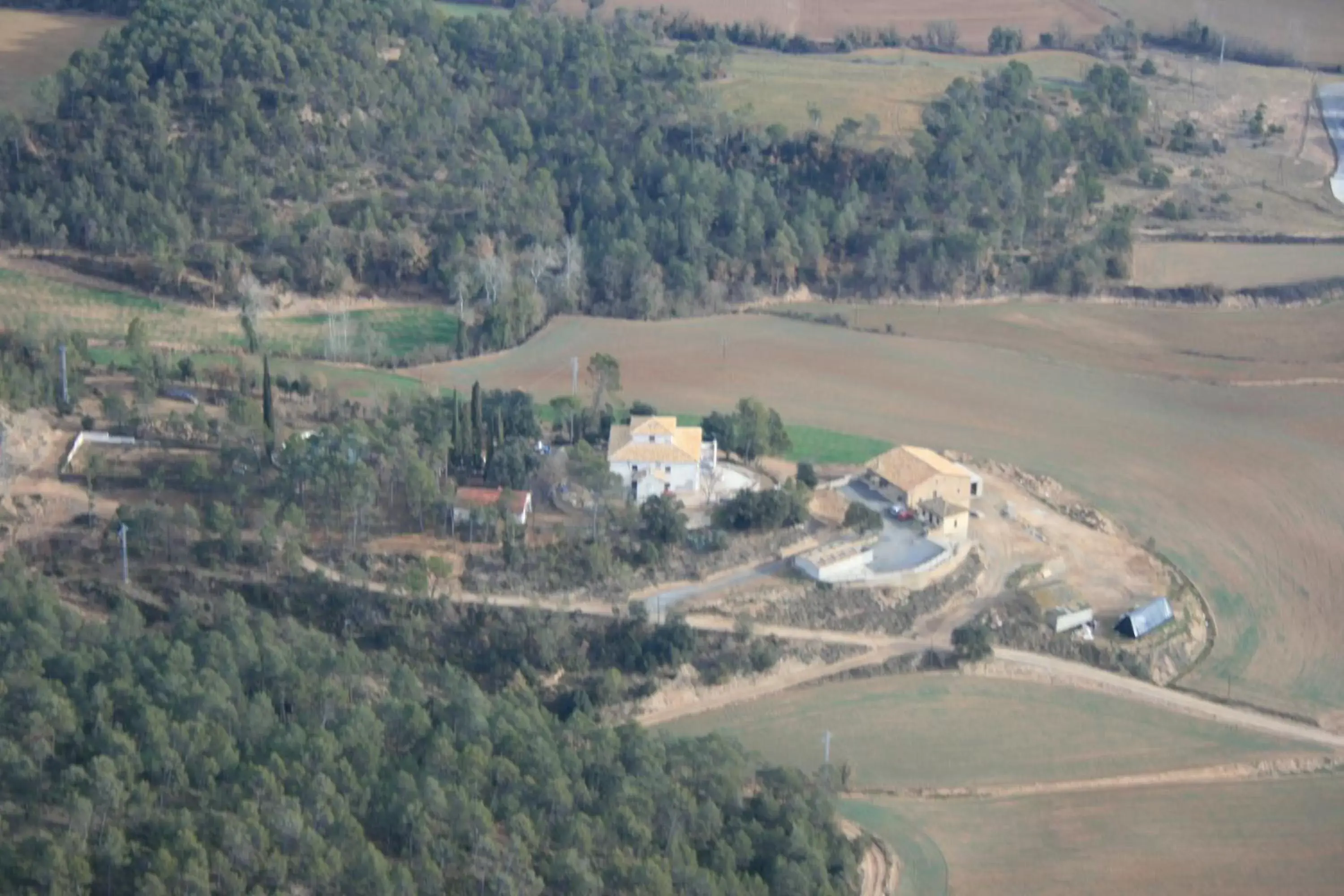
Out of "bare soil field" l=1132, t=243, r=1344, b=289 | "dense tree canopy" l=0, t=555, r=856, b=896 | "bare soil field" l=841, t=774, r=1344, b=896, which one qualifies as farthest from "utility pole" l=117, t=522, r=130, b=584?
"bare soil field" l=1132, t=243, r=1344, b=289

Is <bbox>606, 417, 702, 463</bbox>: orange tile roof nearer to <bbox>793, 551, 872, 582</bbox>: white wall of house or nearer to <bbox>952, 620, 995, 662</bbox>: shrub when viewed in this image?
<bbox>793, 551, 872, 582</bbox>: white wall of house

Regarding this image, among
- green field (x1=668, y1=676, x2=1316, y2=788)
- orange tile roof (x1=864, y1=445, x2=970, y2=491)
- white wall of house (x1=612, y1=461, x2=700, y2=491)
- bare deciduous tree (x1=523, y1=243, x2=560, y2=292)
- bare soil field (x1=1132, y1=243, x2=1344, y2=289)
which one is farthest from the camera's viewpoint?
bare soil field (x1=1132, y1=243, x2=1344, y2=289)

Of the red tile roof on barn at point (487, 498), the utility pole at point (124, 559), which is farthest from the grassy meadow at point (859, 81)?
the utility pole at point (124, 559)

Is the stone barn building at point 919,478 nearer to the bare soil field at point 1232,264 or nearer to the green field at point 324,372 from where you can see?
the green field at point 324,372

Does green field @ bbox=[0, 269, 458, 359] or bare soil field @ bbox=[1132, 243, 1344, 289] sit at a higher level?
bare soil field @ bbox=[1132, 243, 1344, 289]

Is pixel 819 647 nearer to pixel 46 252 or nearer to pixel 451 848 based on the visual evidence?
pixel 451 848

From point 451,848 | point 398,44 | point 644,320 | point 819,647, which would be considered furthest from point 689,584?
point 398,44
